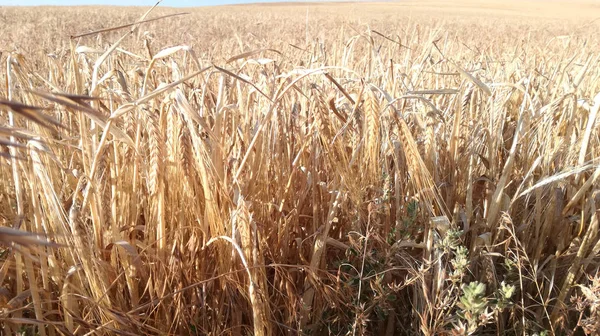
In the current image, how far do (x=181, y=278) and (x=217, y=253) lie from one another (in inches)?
3.0

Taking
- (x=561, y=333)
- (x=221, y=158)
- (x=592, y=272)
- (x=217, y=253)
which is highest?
(x=221, y=158)

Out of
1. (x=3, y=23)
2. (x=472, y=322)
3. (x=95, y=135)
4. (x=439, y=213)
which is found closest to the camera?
(x=472, y=322)

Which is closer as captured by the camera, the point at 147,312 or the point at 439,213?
the point at 147,312

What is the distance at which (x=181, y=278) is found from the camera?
0.83 m

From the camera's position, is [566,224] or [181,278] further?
[566,224]

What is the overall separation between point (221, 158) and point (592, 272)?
0.80 meters

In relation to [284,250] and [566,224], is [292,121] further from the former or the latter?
[566,224]

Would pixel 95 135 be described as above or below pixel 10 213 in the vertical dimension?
above

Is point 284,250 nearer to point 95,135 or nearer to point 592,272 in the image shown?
point 95,135

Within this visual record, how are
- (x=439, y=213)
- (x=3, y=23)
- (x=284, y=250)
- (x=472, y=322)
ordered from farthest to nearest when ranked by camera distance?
(x=3, y=23), (x=439, y=213), (x=284, y=250), (x=472, y=322)

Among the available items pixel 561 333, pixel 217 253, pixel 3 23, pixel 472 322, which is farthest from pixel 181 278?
pixel 3 23

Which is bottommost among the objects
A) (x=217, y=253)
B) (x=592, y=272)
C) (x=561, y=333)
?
(x=561, y=333)

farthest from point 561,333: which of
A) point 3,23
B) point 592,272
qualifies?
point 3,23

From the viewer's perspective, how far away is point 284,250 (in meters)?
0.89
